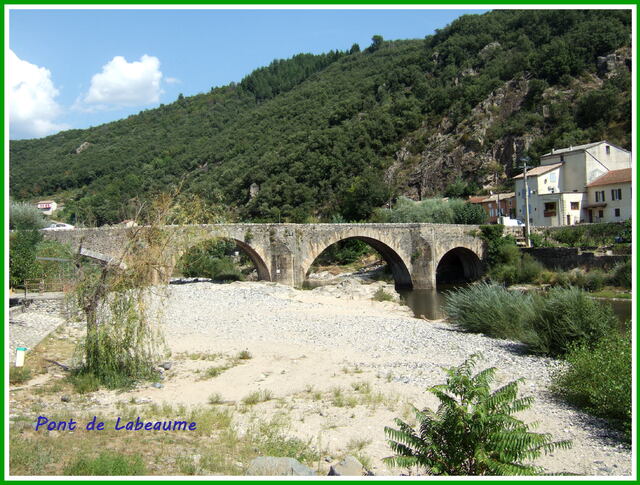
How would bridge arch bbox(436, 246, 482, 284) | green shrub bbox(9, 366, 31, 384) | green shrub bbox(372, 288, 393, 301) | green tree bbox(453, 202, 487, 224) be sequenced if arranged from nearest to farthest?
green shrub bbox(9, 366, 31, 384) < green shrub bbox(372, 288, 393, 301) < bridge arch bbox(436, 246, 482, 284) < green tree bbox(453, 202, 487, 224)

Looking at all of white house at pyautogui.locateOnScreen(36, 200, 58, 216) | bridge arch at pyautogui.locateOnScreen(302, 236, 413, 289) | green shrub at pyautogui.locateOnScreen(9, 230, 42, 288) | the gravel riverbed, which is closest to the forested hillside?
white house at pyautogui.locateOnScreen(36, 200, 58, 216)

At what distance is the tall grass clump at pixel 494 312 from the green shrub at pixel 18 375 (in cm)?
1188

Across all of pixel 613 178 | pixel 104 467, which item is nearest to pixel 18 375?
pixel 104 467

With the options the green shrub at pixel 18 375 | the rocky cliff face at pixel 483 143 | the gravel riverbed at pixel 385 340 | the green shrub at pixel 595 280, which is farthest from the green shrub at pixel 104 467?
the rocky cliff face at pixel 483 143

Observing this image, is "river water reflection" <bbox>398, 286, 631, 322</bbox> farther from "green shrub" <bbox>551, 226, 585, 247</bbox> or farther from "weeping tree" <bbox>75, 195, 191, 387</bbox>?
"weeping tree" <bbox>75, 195, 191, 387</bbox>

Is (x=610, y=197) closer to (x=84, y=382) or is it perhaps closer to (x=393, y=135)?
(x=393, y=135)

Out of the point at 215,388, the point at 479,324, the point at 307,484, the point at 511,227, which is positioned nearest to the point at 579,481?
the point at 307,484

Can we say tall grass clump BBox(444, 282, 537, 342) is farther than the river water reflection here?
No

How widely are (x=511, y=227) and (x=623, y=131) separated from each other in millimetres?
20848

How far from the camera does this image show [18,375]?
9.88 meters

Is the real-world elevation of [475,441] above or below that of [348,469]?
above

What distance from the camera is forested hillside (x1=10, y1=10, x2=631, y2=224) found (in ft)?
185

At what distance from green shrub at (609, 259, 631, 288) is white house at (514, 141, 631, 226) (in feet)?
43.7

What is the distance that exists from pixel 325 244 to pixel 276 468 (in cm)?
2550
